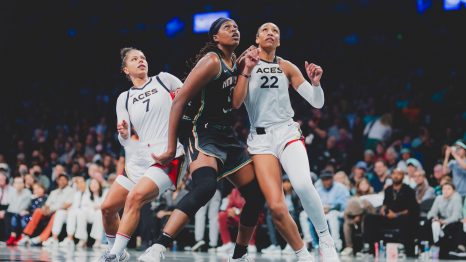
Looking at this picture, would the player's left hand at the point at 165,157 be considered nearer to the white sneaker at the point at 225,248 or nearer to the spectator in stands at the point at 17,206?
the white sneaker at the point at 225,248

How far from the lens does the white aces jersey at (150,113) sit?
718cm

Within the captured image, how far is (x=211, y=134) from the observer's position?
648cm

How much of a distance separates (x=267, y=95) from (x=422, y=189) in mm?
6848

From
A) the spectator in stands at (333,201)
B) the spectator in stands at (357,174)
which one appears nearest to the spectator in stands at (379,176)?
the spectator in stands at (357,174)

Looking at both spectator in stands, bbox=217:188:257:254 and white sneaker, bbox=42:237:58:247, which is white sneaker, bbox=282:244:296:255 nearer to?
spectator in stands, bbox=217:188:257:254

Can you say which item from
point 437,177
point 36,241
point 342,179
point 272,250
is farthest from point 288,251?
point 36,241

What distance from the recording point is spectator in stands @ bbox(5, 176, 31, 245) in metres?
15.4

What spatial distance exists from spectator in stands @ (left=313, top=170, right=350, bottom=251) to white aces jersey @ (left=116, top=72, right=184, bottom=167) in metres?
6.07

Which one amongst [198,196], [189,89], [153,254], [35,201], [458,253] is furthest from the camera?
[35,201]

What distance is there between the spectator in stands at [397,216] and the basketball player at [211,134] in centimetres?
581

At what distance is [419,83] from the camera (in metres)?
18.9

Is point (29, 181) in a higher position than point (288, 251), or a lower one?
higher

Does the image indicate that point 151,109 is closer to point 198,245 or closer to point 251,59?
point 251,59

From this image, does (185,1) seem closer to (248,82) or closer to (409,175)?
(409,175)
